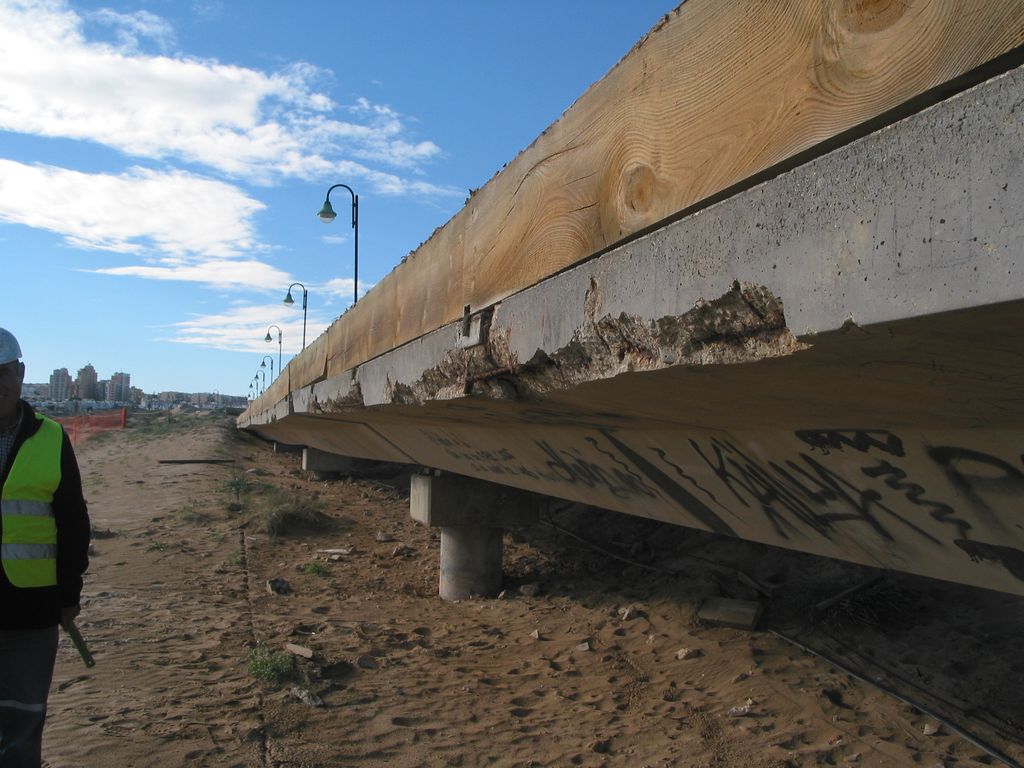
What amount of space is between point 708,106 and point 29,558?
3174 millimetres

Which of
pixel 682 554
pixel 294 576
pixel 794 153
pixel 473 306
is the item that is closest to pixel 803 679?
pixel 682 554

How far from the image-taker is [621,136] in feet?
8.77

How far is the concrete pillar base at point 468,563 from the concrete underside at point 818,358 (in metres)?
5.03

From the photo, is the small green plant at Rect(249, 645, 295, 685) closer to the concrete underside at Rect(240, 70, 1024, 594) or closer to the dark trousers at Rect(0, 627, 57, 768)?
the concrete underside at Rect(240, 70, 1024, 594)

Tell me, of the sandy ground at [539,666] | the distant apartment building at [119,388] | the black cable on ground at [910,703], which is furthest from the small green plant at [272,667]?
the distant apartment building at [119,388]

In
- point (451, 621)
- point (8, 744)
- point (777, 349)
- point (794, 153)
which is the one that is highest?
point (794, 153)

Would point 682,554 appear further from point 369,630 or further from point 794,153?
point 794,153

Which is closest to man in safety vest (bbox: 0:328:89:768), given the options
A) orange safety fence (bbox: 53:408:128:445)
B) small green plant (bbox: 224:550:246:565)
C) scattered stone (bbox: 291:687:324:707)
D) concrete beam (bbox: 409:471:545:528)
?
scattered stone (bbox: 291:687:324:707)

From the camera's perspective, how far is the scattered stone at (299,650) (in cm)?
706

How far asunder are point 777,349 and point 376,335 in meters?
4.85

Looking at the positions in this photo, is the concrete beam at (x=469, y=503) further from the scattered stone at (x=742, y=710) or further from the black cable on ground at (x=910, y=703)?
the scattered stone at (x=742, y=710)

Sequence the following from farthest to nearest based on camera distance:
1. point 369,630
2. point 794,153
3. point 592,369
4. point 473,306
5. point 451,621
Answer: point 451,621 < point 369,630 < point 473,306 < point 592,369 < point 794,153

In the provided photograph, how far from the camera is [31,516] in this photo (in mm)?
3467

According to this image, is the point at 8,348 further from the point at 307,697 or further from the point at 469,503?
the point at 469,503
